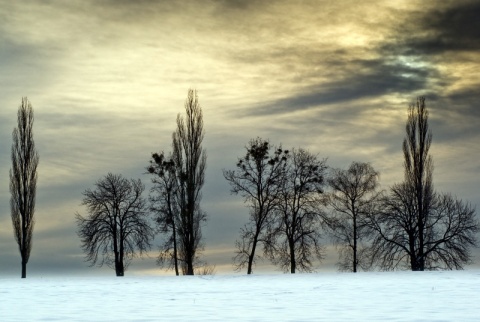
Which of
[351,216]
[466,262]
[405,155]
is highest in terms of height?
[405,155]

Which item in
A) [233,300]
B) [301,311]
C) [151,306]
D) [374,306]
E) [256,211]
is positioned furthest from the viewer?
[256,211]

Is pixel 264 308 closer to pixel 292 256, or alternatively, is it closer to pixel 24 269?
pixel 292 256

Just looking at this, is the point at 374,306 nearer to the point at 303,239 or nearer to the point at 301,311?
the point at 301,311

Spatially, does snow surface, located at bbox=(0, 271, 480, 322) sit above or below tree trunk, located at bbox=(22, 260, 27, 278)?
above

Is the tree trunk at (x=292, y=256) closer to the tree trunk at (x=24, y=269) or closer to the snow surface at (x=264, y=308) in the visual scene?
the tree trunk at (x=24, y=269)

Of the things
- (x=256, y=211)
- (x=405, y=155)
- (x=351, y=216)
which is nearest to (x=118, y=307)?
(x=256, y=211)

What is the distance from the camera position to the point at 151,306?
16.5m

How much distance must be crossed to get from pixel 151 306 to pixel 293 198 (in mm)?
26964

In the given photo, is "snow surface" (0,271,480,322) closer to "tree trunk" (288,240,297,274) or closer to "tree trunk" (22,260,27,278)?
"tree trunk" (288,240,297,274)

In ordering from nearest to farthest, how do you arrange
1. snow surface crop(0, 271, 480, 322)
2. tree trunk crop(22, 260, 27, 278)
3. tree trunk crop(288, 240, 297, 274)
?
snow surface crop(0, 271, 480, 322) → tree trunk crop(22, 260, 27, 278) → tree trunk crop(288, 240, 297, 274)

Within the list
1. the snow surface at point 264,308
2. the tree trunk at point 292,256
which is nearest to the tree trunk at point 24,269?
the tree trunk at point 292,256

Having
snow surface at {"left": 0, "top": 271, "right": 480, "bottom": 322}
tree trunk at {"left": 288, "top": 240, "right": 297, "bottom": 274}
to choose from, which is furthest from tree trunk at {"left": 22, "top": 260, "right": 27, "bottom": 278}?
snow surface at {"left": 0, "top": 271, "right": 480, "bottom": 322}

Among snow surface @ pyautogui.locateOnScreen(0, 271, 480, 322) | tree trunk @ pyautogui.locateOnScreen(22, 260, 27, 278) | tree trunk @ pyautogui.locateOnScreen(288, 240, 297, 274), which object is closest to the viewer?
snow surface @ pyautogui.locateOnScreen(0, 271, 480, 322)

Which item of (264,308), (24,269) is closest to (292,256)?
(24,269)
